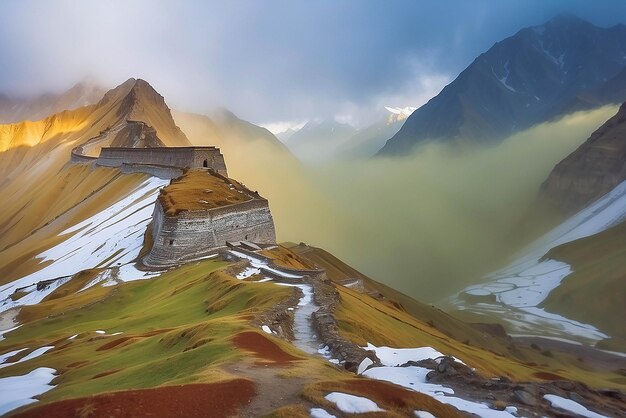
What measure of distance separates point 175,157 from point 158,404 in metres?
102

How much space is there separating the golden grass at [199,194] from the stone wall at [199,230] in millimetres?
1474

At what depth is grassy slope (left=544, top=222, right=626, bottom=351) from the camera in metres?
141

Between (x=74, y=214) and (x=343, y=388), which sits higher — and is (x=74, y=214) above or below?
above

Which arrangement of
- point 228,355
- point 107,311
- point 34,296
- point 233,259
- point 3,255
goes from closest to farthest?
point 228,355
point 107,311
point 233,259
point 34,296
point 3,255

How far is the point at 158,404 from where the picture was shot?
47.8 feet

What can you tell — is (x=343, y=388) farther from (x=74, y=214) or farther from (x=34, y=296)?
(x=74, y=214)

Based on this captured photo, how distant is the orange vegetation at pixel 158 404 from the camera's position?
14.1 m

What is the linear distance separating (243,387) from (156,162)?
4429 inches

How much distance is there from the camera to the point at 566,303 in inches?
6280

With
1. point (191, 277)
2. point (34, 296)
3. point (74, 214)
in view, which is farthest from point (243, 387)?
point (74, 214)

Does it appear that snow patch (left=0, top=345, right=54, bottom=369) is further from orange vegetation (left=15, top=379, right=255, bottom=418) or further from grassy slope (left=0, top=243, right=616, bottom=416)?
orange vegetation (left=15, top=379, right=255, bottom=418)

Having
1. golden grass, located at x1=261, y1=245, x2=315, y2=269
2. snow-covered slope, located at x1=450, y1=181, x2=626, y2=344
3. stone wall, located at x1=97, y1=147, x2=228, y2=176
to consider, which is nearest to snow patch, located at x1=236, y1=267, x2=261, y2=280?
golden grass, located at x1=261, y1=245, x2=315, y2=269

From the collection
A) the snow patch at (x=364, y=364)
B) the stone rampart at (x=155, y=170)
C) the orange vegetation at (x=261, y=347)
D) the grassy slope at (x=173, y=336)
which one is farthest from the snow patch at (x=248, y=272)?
the stone rampart at (x=155, y=170)

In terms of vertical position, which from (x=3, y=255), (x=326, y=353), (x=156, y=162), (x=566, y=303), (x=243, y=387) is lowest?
(x=566, y=303)
